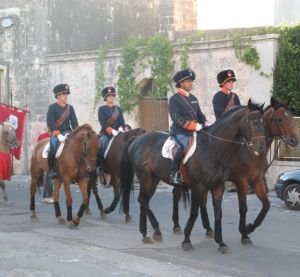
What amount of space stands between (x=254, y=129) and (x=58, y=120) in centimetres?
463

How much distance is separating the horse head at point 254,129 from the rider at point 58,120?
4117 millimetres

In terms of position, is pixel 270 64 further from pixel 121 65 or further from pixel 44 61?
pixel 44 61

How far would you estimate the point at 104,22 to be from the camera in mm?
27156

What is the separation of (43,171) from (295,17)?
55.9 feet

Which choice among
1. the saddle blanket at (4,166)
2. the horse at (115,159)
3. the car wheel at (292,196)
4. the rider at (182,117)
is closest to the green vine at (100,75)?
the saddle blanket at (4,166)

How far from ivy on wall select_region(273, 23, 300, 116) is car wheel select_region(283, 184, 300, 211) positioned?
15.4ft

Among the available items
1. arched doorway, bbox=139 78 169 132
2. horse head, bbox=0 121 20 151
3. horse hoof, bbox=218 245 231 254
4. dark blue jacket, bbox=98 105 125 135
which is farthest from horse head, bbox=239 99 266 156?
arched doorway, bbox=139 78 169 132

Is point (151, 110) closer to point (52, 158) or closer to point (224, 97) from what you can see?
point (52, 158)

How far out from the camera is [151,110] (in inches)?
883

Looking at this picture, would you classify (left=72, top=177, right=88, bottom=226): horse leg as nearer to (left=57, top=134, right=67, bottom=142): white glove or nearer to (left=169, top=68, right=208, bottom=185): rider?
(left=57, top=134, right=67, bottom=142): white glove

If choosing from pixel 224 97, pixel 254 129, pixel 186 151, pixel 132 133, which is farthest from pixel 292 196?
pixel 254 129

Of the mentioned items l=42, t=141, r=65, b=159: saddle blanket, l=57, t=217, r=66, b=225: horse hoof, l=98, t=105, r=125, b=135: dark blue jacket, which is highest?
l=98, t=105, r=125, b=135: dark blue jacket

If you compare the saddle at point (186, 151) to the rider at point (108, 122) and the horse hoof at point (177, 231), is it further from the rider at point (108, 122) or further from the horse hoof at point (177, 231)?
the rider at point (108, 122)

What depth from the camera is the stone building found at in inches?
943
